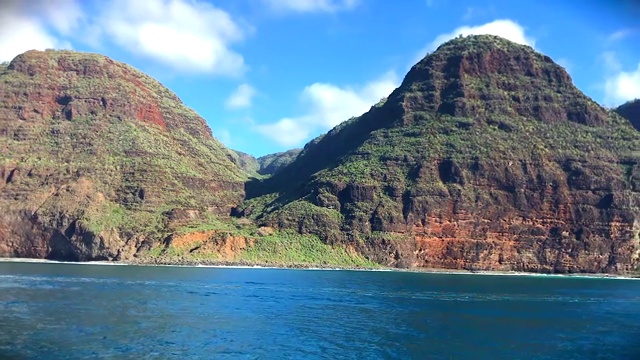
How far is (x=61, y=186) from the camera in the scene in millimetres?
A: 182875

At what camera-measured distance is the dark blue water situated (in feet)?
152

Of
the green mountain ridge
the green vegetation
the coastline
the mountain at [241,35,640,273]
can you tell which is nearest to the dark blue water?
the coastline

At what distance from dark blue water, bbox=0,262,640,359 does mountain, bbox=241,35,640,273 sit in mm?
73878

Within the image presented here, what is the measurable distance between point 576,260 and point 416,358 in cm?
13940

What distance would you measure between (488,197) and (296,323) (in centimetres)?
12814

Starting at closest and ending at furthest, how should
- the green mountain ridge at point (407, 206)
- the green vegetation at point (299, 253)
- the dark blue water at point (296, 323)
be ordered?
the dark blue water at point (296, 323) < the green vegetation at point (299, 253) < the green mountain ridge at point (407, 206)

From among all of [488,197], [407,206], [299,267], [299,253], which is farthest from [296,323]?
[488,197]

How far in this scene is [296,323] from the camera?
60.2m

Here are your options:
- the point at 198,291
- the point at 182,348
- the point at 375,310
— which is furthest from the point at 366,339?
the point at 198,291

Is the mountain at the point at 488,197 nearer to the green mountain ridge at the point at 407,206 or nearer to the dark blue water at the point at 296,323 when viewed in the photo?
the green mountain ridge at the point at 407,206

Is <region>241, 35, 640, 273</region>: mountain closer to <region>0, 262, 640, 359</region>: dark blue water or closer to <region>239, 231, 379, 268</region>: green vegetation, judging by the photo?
<region>239, 231, 379, 268</region>: green vegetation

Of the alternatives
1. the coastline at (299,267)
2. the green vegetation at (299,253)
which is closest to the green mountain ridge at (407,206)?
the green vegetation at (299,253)

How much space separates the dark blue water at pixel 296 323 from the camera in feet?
152

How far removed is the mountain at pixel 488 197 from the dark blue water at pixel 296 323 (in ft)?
242
